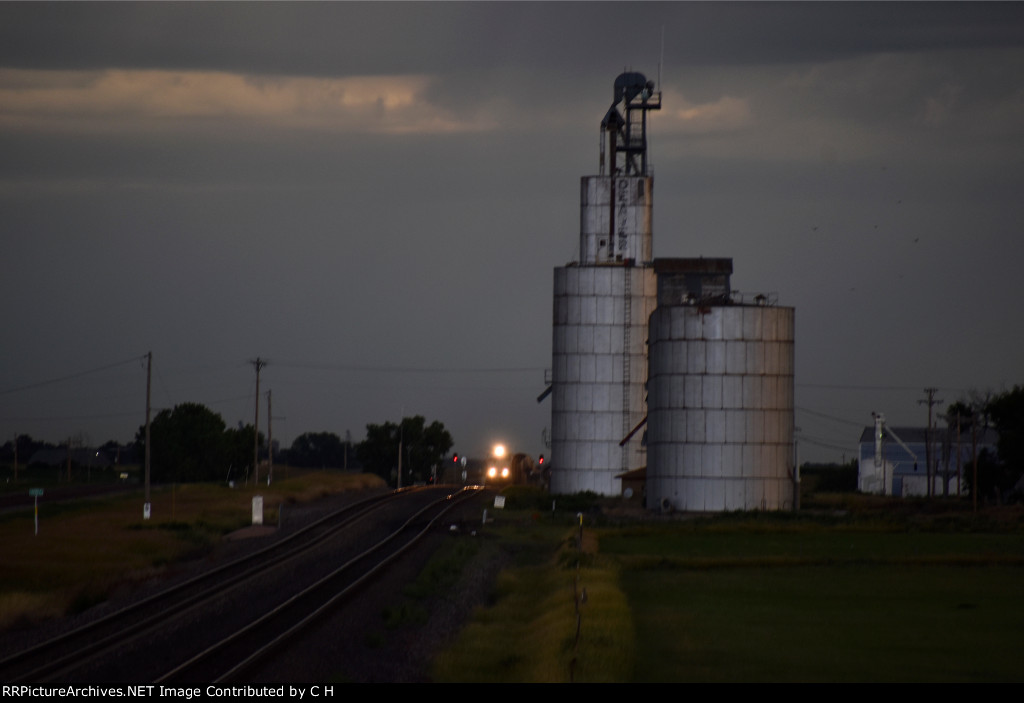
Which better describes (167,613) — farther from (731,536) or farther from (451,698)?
(731,536)

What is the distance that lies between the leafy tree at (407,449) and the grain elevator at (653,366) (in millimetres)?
63504

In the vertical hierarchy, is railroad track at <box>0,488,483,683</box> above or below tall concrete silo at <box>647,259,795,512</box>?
below

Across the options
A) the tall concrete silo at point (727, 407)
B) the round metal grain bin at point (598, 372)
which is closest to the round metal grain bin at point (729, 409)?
the tall concrete silo at point (727, 407)

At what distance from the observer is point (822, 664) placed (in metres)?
21.6

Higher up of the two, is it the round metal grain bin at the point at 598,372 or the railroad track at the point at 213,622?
the round metal grain bin at the point at 598,372

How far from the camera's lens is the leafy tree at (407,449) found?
150625 millimetres

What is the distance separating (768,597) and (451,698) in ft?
56.2

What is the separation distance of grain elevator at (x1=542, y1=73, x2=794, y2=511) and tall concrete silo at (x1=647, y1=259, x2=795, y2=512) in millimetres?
59

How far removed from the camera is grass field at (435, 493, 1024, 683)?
21.0 metres

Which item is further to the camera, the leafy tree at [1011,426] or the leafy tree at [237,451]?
the leafy tree at [237,451]

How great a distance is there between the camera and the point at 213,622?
2742 centimetres

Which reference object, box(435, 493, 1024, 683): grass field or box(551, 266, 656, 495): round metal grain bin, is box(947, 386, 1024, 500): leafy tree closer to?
box(551, 266, 656, 495): round metal grain bin

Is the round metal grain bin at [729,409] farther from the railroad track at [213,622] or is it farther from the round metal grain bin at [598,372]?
the railroad track at [213,622]

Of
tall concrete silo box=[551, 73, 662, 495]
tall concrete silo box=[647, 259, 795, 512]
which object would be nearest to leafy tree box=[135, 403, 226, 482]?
tall concrete silo box=[551, 73, 662, 495]
